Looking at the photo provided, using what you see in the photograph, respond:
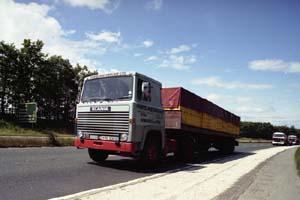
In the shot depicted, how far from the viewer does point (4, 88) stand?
40906 millimetres

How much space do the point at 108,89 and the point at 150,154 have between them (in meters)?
2.54

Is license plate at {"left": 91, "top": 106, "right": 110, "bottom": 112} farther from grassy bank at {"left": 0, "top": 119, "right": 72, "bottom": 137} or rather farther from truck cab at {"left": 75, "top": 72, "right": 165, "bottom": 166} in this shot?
grassy bank at {"left": 0, "top": 119, "right": 72, "bottom": 137}

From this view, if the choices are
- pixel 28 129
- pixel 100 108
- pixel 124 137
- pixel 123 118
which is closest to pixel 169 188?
pixel 124 137

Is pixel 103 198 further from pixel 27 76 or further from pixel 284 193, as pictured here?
pixel 27 76

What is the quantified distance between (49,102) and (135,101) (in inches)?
1595

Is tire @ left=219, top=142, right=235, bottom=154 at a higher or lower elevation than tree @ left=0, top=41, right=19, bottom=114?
lower

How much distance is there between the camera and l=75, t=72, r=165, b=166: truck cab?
9.62 metres

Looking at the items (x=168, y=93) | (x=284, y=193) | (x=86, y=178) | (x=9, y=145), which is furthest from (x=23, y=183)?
(x=9, y=145)

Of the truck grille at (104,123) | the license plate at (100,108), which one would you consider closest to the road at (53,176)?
the truck grille at (104,123)

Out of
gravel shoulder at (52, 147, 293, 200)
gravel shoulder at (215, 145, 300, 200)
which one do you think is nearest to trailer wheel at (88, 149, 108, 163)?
gravel shoulder at (52, 147, 293, 200)

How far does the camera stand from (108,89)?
10203 millimetres

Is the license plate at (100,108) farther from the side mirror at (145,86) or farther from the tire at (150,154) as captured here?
the tire at (150,154)

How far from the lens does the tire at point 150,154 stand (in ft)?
33.6

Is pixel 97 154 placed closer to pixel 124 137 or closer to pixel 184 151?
pixel 124 137
